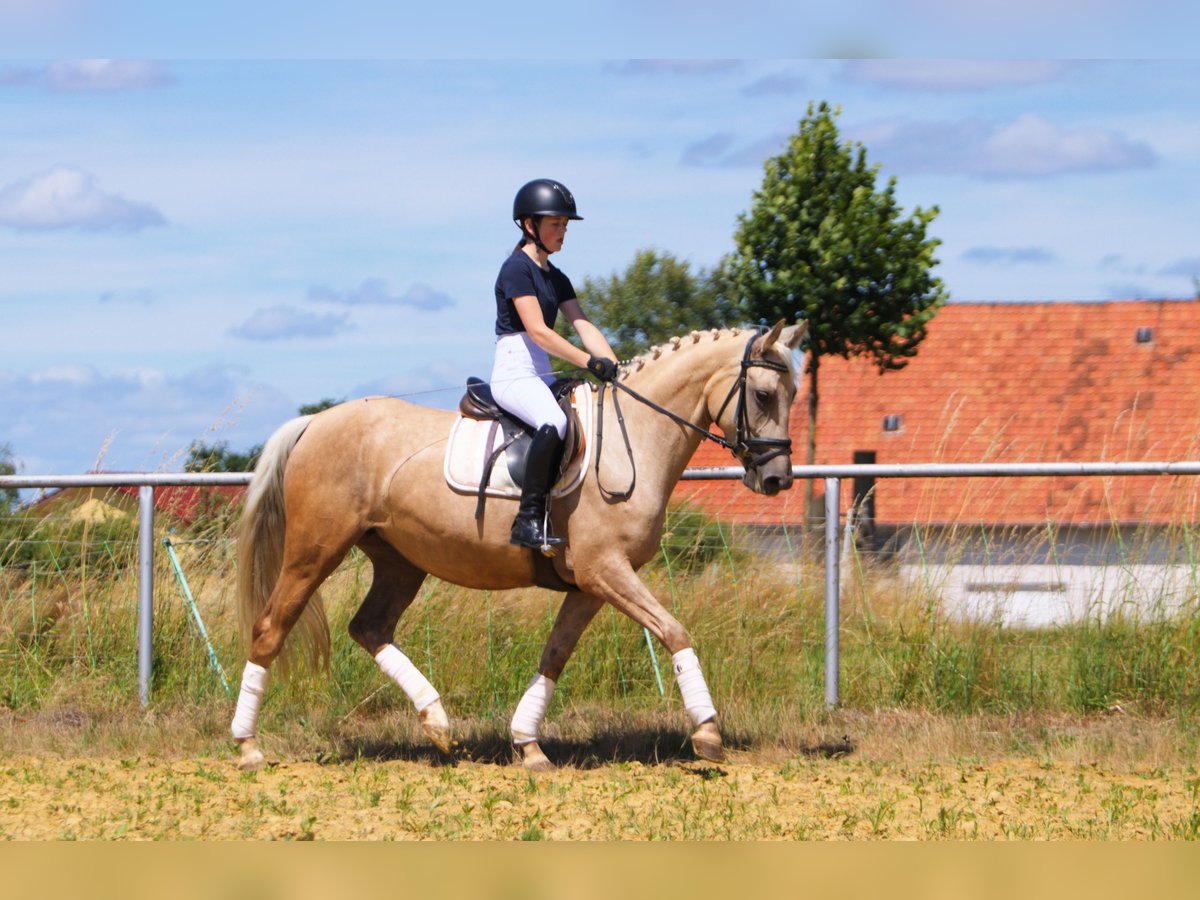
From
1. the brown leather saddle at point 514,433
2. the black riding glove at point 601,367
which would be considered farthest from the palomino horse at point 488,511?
the black riding glove at point 601,367

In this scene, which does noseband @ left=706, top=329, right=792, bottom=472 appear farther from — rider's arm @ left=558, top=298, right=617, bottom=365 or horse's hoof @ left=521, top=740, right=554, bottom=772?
horse's hoof @ left=521, top=740, right=554, bottom=772

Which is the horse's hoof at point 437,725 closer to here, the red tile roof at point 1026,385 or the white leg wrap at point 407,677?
the white leg wrap at point 407,677

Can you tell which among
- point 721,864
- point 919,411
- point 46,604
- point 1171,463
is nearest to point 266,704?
point 46,604

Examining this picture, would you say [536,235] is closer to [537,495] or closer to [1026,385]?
[537,495]

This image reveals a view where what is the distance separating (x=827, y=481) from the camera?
9.99m

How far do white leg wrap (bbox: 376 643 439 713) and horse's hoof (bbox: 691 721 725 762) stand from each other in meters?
1.55

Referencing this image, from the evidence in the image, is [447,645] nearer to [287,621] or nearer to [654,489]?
[287,621]

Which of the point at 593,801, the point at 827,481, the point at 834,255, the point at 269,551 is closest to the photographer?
the point at 593,801

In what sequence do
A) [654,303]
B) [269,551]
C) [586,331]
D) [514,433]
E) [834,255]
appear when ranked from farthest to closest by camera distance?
[654,303] → [834,255] → [269,551] → [586,331] → [514,433]

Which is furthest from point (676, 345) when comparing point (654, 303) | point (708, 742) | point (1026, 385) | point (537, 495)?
point (654, 303)

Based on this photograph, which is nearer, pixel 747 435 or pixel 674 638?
Result: pixel 674 638

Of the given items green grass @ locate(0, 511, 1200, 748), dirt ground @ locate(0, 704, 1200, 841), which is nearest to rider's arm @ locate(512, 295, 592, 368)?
dirt ground @ locate(0, 704, 1200, 841)

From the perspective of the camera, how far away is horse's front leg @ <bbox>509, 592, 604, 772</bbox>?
7.95 m

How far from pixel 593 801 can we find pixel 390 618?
221 cm
